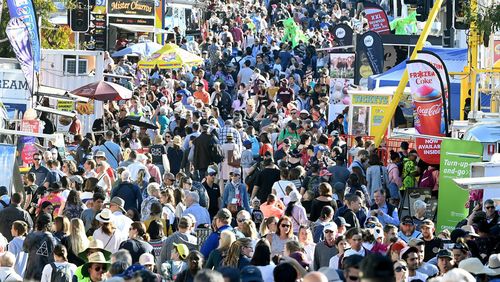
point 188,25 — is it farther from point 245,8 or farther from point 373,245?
point 373,245

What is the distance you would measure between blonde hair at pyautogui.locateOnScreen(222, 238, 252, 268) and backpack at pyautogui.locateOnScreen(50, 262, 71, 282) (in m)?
1.41

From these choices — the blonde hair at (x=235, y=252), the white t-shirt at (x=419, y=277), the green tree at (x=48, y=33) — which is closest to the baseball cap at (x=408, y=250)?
the white t-shirt at (x=419, y=277)

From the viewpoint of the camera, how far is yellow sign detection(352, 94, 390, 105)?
95.5 ft

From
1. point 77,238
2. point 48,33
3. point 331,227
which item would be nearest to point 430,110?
point 331,227

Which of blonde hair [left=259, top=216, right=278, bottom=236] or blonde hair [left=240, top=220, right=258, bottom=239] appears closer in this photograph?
blonde hair [left=240, top=220, right=258, bottom=239]

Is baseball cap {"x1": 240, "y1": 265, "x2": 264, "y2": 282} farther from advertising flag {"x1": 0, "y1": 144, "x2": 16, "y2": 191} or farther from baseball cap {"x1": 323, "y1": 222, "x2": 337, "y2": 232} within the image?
advertising flag {"x1": 0, "y1": 144, "x2": 16, "y2": 191}

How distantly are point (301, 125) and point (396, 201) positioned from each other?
6.55 metres

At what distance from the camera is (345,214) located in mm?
19266

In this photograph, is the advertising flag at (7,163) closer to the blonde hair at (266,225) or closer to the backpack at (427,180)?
the blonde hair at (266,225)

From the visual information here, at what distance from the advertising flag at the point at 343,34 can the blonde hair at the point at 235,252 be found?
25992 millimetres

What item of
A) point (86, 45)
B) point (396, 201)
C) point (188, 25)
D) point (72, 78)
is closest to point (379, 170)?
point (396, 201)

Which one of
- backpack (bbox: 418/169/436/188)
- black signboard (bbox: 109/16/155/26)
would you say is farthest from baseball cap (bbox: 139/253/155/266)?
black signboard (bbox: 109/16/155/26)

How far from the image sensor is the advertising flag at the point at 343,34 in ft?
134

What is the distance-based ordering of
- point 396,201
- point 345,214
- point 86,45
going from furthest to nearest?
point 86,45 < point 396,201 < point 345,214
